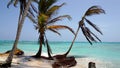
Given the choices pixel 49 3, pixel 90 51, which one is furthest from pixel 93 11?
pixel 90 51

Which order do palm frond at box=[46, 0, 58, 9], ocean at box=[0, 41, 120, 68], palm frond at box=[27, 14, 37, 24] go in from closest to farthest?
palm frond at box=[27, 14, 37, 24], palm frond at box=[46, 0, 58, 9], ocean at box=[0, 41, 120, 68]

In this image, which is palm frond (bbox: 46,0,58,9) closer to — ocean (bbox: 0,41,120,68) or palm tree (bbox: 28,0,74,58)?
palm tree (bbox: 28,0,74,58)

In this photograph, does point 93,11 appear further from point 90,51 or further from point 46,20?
point 90,51

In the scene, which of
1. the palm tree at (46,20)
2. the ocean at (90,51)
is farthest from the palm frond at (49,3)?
the ocean at (90,51)

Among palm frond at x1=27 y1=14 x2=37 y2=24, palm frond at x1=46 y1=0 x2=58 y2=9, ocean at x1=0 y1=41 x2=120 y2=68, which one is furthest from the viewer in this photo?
ocean at x1=0 y1=41 x2=120 y2=68

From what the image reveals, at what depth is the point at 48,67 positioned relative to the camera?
12.2m

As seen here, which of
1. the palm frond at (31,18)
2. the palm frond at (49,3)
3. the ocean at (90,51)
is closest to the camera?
the palm frond at (31,18)

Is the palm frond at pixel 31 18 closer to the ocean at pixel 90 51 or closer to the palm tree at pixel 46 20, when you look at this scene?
the palm tree at pixel 46 20

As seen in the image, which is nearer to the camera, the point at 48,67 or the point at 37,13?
the point at 48,67

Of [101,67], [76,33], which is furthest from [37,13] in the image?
[101,67]

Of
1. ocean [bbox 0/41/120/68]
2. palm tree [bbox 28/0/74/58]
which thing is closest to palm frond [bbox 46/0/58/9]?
palm tree [bbox 28/0/74/58]

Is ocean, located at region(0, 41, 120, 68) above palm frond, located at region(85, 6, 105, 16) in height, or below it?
below

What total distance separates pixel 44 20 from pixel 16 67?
14.7 feet

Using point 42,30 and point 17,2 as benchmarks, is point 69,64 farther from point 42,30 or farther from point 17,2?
point 17,2
